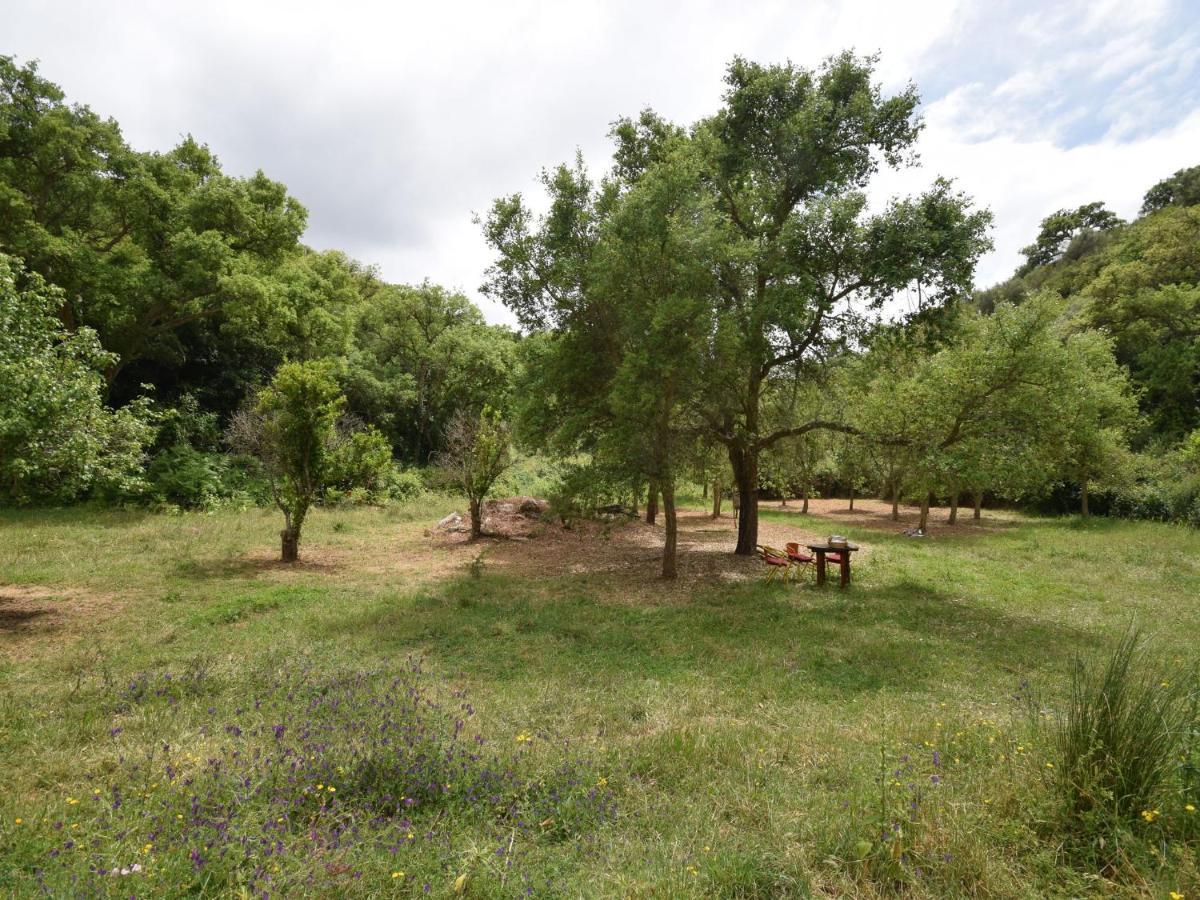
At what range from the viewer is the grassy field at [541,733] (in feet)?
9.77

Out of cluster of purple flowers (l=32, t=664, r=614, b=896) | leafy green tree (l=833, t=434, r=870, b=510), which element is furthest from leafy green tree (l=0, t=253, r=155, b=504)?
leafy green tree (l=833, t=434, r=870, b=510)

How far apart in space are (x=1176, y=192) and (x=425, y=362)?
2672 inches

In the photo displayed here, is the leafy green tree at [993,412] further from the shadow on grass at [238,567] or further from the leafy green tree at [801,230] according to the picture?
the shadow on grass at [238,567]

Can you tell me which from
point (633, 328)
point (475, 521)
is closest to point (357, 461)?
point (475, 521)

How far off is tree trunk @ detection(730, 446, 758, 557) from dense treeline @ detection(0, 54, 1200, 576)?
8 cm

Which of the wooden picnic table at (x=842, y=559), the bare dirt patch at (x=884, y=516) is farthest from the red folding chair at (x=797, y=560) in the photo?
the bare dirt patch at (x=884, y=516)

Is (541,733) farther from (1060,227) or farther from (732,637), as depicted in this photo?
(1060,227)

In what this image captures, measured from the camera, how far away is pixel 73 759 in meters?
4.25

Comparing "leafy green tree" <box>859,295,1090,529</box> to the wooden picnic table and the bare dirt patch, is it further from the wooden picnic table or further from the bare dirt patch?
the bare dirt patch

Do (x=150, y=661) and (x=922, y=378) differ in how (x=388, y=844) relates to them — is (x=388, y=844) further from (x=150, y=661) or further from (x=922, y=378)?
(x=922, y=378)

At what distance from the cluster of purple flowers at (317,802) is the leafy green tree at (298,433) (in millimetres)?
9376

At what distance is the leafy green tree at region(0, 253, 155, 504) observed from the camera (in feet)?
25.5

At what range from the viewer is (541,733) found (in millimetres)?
4977

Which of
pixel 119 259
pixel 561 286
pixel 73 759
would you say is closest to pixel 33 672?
pixel 73 759
